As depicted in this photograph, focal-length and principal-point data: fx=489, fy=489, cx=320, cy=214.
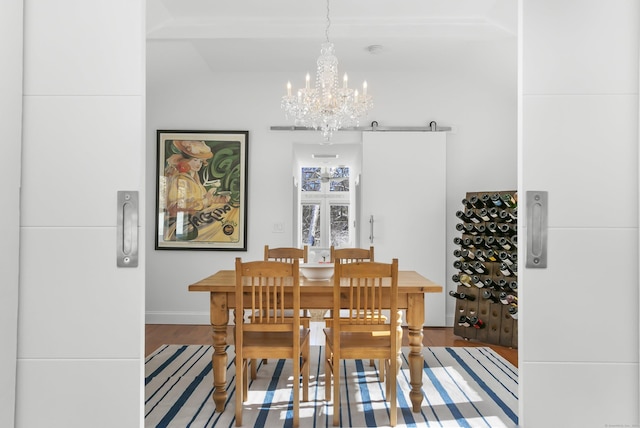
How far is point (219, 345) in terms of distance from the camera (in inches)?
111

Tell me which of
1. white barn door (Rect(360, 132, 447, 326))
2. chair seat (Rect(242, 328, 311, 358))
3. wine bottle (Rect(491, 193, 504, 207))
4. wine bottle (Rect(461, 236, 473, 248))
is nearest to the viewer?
chair seat (Rect(242, 328, 311, 358))

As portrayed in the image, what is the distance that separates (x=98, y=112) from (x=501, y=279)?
3.93 m

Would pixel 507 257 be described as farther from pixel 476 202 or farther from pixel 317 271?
pixel 317 271

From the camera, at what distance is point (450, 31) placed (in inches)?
163

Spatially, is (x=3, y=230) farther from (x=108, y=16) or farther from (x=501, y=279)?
(x=501, y=279)

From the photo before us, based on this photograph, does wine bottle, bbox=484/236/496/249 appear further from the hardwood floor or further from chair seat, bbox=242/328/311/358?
chair seat, bbox=242/328/311/358

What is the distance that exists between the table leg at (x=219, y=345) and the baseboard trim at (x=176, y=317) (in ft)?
8.36

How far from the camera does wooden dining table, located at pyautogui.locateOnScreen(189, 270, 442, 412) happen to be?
2820 millimetres

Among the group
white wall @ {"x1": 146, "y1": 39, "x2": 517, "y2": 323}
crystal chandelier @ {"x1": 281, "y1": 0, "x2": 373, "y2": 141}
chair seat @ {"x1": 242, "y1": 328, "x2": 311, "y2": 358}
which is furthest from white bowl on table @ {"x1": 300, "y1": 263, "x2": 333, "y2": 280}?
white wall @ {"x1": 146, "y1": 39, "x2": 517, "y2": 323}

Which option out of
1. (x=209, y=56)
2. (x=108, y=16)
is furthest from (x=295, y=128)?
(x=108, y=16)

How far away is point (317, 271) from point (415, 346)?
771 millimetres

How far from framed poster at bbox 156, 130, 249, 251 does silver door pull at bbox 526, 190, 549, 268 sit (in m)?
4.13

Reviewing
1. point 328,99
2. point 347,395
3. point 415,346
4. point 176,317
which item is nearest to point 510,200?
point 328,99

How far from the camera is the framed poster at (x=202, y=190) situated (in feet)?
17.3
